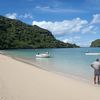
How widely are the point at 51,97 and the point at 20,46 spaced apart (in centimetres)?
18303

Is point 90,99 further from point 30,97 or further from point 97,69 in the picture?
point 97,69

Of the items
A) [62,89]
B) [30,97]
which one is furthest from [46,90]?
[30,97]

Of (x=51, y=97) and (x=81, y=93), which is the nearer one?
(x=51, y=97)

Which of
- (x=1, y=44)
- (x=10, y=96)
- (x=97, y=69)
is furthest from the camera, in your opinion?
(x=1, y=44)

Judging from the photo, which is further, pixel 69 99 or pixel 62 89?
pixel 62 89

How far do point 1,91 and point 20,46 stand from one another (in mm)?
182322

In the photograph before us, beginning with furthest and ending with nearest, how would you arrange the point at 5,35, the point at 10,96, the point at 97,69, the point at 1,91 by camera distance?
the point at 5,35
the point at 97,69
the point at 1,91
the point at 10,96

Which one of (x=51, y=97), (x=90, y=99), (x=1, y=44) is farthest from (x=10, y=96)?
(x=1, y=44)

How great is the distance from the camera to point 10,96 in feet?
33.5

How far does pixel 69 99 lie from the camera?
10305 millimetres

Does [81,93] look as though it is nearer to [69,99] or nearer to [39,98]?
[69,99]

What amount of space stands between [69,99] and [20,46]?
601ft

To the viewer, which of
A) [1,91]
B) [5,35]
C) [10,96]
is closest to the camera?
[10,96]

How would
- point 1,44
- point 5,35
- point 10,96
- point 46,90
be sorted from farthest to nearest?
1. point 5,35
2. point 1,44
3. point 46,90
4. point 10,96
